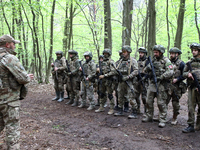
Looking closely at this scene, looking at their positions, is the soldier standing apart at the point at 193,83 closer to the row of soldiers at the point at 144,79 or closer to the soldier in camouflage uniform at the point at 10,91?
the row of soldiers at the point at 144,79

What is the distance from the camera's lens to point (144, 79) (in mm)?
5996

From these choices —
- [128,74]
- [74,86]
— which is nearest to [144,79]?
[128,74]

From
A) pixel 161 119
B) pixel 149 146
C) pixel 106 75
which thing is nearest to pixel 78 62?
pixel 106 75

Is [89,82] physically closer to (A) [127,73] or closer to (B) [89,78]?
(B) [89,78]

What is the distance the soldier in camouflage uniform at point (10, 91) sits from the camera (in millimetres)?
2947

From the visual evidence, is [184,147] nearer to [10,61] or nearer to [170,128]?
[170,128]

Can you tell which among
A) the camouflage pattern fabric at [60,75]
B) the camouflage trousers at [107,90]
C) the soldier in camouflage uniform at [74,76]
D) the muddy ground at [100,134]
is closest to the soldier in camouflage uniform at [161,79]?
the muddy ground at [100,134]

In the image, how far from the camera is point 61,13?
19.2 m

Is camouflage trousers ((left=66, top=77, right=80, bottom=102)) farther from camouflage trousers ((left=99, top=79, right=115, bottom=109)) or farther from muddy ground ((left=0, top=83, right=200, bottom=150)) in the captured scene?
muddy ground ((left=0, top=83, right=200, bottom=150))

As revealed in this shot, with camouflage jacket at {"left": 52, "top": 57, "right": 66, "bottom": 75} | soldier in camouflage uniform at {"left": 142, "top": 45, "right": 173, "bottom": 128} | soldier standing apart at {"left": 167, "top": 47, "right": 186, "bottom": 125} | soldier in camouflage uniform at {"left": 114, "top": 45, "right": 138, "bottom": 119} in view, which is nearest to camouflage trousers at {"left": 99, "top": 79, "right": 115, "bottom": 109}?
soldier in camouflage uniform at {"left": 114, "top": 45, "right": 138, "bottom": 119}

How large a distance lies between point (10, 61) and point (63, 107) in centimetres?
479

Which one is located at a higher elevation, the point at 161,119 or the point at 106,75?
the point at 106,75

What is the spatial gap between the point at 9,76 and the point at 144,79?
4649 mm

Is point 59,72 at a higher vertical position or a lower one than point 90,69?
lower
